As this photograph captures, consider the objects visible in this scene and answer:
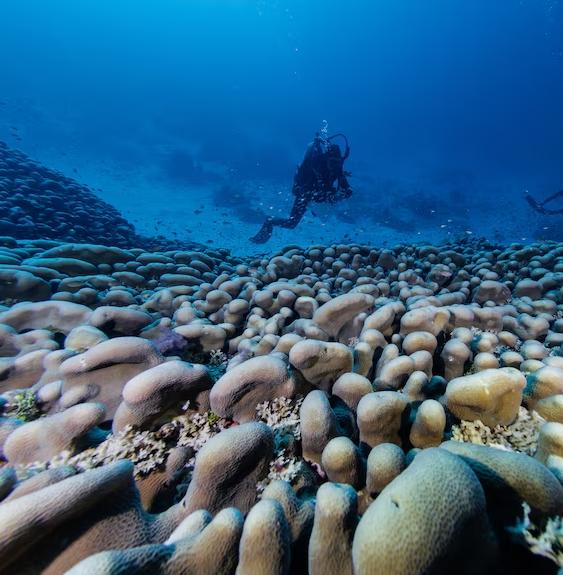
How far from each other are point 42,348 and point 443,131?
415ft

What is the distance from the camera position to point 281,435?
1.88 m

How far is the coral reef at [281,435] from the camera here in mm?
992

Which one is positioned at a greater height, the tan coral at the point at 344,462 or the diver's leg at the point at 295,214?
the diver's leg at the point at 295,214

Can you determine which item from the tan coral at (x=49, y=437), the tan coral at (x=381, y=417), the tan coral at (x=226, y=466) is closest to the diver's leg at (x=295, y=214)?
the tan coral at (x=381, y=417)

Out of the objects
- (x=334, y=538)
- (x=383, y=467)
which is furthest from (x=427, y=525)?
(x=383, y=467)

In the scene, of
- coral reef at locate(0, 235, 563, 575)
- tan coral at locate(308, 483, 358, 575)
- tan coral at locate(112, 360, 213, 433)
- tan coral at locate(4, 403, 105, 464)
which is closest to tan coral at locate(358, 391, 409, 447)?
coral reef at locate(0, 235, 563, 575)

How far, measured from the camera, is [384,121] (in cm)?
10781

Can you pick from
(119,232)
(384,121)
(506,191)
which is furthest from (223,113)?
(119,232)

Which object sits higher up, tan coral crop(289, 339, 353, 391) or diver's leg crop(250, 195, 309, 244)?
diver's leg crop(250, 195, 309, 244)

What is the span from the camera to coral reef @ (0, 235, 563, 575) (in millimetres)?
992

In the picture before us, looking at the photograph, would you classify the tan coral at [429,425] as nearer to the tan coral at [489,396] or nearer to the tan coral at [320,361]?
the tan coral at [489,396]

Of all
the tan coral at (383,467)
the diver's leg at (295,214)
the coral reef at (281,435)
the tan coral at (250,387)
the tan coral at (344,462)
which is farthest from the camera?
the diver's leg at (295,214)

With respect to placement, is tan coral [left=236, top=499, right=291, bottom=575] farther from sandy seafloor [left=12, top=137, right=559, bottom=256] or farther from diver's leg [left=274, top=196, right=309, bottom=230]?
sandy seafloor [left=12, top=137, right=559, bottom=256]

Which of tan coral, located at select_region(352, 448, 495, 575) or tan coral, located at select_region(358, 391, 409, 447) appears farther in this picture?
tan coral, located at select_region(358, 391, 409, 447)
